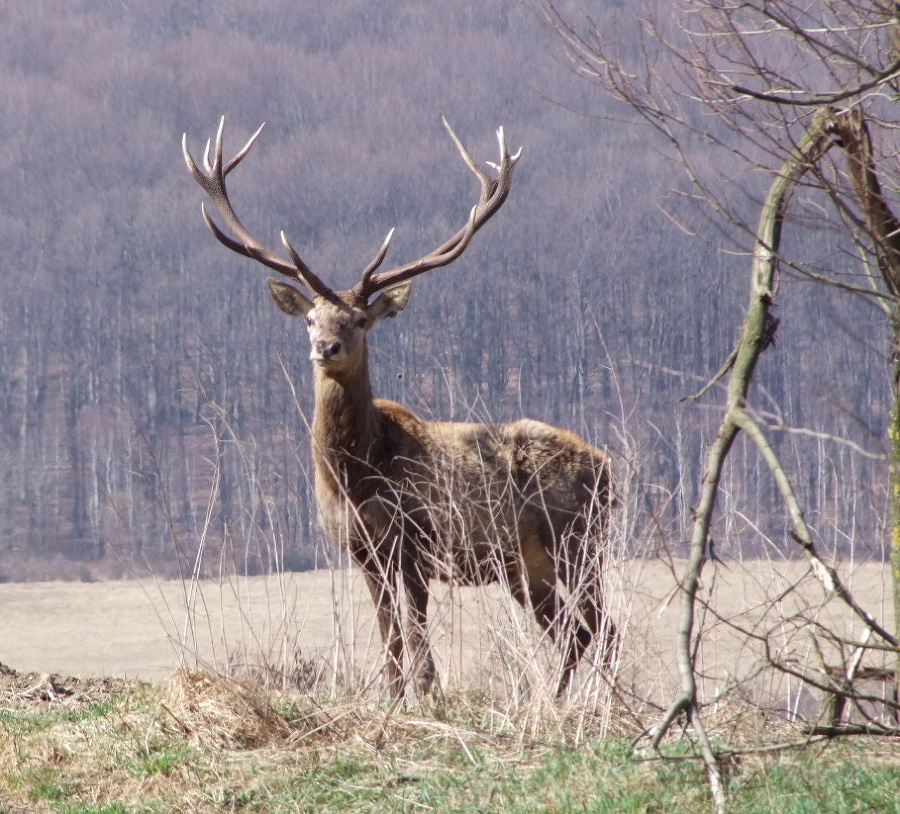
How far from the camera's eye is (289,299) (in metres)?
6.39

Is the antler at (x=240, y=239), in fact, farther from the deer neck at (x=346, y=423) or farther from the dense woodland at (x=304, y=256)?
the dense woodland at (x=304, y=256)

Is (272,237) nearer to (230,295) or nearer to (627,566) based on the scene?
(230,295)

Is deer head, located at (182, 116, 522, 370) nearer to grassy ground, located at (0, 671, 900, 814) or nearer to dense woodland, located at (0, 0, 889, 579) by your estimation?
grassy ground, located at (0, 671, 900, 814)

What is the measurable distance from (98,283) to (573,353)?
9.65 m

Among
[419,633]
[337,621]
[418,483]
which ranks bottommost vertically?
[419,633]

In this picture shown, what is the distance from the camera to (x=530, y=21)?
27.4m

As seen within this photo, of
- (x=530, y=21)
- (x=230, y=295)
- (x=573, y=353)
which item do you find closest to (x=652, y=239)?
(x=573, y=353)

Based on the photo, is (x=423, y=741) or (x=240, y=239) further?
(x=240, y=239)

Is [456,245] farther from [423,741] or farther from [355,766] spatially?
[355,766]

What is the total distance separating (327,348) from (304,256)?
18.9m

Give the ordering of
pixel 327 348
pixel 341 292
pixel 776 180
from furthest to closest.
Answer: pixel 341 292, pixel 327 348, pixel 776 180

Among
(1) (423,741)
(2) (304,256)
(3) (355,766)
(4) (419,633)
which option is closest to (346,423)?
(4) (419,633)

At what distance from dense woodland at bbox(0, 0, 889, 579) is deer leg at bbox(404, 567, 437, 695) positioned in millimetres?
12352

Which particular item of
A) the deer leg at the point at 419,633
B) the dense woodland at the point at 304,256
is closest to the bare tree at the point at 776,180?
the deer leg at the point at 419,633
